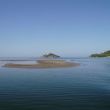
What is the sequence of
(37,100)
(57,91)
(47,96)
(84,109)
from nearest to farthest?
(84,109), (37,100), (47,96), (57,91)

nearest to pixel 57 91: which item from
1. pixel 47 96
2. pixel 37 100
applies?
pixel 47 96

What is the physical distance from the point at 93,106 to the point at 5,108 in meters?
6.79

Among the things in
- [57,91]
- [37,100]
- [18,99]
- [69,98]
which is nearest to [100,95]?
[69,98]

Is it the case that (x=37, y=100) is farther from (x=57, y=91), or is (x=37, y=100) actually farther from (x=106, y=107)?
(x=106, y=107)

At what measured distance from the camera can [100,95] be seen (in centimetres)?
2066

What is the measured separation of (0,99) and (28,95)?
2.83 metres

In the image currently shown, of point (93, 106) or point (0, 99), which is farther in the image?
point (0, 99)

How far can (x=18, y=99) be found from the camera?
19.0 m

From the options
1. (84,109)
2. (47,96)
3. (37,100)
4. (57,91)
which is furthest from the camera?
(57,91)

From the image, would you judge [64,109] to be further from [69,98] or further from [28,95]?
[28,95]

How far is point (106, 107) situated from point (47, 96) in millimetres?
6135

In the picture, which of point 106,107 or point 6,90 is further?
point 6,90

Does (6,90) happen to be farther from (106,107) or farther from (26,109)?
(106,107)

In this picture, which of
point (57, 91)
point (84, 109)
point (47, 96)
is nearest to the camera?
point (84, 109)
